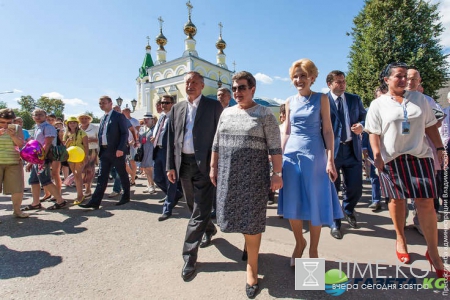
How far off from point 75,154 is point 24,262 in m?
→ 2.76

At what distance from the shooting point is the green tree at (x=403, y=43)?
634 inches

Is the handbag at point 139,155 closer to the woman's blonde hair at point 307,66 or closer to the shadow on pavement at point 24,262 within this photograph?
the shadow on pavement at point 24,262

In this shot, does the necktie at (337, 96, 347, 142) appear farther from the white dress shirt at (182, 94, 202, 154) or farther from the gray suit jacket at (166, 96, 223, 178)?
the white dress shirt at (182, 94, 202, 154)

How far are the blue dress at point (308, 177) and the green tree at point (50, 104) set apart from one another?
81.0 meters

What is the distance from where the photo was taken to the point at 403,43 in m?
16.5

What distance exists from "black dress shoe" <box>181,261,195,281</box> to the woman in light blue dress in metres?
1.06

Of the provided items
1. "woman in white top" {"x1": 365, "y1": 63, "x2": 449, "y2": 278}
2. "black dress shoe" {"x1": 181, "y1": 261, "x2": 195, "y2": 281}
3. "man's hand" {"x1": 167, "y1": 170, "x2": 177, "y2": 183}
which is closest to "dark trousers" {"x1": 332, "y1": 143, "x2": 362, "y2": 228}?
"woman in white top" {"x1": 365, "y1": 63, "x2": 449, "y2": 278}

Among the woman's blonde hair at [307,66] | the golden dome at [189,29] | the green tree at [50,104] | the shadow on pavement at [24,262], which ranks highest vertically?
the golden dome at [189,29]

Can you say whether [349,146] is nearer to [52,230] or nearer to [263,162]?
[263,162]

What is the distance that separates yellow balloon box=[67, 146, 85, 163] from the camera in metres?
5.20

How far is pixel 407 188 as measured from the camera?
8.26 feet

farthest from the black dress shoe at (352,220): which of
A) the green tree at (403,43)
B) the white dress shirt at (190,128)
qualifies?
the green tree at (403,43)

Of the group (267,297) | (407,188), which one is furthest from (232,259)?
(407,188)

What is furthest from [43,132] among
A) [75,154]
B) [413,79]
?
[413,79]
